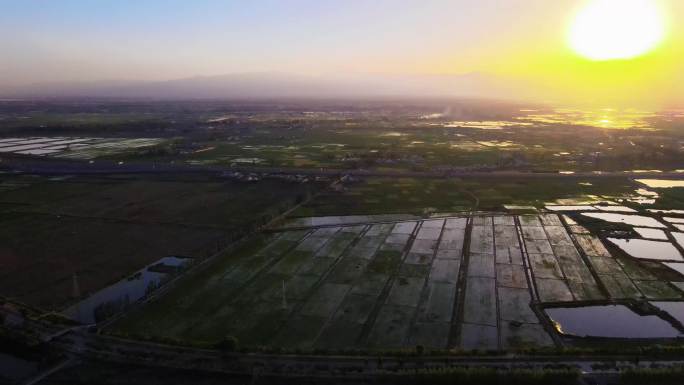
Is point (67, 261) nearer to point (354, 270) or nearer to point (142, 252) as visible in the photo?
point (142, 252)

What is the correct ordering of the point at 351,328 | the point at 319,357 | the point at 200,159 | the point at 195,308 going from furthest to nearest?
1. the point at 200,159
2. the point at 195,308
3. the point at 351,328
4. the point at 319,357

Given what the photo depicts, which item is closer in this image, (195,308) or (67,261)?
(195,308)

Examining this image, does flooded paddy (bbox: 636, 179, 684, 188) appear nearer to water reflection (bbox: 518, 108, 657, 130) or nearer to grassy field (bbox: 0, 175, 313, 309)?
grassy field (bbox: 0, 175, 313, 309)

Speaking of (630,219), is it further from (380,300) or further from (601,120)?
(601,120)

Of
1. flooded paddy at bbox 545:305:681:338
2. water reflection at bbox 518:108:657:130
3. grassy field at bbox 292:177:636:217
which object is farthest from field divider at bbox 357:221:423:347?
water reflection at bbox 518:108:657:130

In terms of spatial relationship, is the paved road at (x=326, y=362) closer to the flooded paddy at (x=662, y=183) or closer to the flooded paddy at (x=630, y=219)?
the flooded paddy at (x=630, y=219)

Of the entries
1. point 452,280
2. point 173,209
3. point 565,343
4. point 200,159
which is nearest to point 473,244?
point 452,280

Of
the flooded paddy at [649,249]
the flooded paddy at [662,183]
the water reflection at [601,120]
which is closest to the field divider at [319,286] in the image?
the flooded paddy at [649,249]
